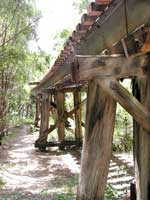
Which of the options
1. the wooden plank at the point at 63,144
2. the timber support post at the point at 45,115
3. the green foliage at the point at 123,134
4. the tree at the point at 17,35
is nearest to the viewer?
the tree at the point at 17,35

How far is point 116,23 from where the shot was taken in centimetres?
299

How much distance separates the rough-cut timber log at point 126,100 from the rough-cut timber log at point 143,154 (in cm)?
18

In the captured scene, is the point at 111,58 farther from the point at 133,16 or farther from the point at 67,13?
the point at 67,13

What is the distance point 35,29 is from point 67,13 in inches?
368

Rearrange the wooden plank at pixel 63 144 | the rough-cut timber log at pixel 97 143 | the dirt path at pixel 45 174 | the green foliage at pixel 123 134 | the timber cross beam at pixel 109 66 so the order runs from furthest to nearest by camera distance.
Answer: the wooden plank at pixel 63 144
the green foliage at pixel 123 134
the dirt path at pixel 45 174
the rough-cut timber log at pixel 97 143
the timber cross beam at pixel 109 66

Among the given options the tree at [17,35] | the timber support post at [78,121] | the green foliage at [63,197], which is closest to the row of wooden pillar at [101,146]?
the green foliage at [63,197]

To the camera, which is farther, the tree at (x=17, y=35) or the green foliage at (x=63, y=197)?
the tree at (x=17, y=35)

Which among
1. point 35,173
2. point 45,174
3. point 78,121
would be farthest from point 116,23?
point 78,121

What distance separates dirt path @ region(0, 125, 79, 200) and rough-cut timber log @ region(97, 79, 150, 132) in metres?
3.07

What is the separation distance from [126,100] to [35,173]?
19.2 ft

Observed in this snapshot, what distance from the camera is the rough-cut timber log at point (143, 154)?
3.18 meters

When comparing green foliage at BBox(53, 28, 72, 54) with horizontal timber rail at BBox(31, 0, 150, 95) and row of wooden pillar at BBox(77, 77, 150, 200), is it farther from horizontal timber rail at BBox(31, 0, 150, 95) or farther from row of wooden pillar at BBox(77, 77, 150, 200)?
row of wooden pillar at BBox(77, 77, 150, 200)

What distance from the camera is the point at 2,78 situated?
42.9ft

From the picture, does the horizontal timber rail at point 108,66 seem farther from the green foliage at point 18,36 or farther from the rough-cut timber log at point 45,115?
the rough-cut timber log at point 45,115
